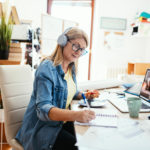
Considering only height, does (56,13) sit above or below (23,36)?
above

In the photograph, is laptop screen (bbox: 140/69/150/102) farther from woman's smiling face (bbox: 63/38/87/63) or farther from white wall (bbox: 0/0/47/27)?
white wall (bbox: 0/0/47/27)

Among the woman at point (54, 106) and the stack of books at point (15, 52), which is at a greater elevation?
the stack of books at point (15, 52)

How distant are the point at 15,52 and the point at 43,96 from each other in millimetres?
1466

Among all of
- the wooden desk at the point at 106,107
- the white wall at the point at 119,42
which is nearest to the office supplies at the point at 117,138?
the wooden desk at the point at 106,107

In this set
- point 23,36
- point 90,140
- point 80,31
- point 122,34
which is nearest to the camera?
point 90,140

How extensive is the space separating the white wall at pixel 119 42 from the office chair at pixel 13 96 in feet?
12.2

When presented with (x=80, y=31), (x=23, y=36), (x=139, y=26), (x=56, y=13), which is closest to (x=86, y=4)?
(x=56, y=13)

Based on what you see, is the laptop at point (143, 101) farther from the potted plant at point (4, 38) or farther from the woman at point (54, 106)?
the potted plant at point (4, 38)

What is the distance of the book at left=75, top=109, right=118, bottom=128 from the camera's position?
83cm

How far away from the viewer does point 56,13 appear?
A: 16.3ft

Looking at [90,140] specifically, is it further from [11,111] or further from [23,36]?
[23,36]

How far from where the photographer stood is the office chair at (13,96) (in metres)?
1.14

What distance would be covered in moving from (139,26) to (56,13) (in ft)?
7.13

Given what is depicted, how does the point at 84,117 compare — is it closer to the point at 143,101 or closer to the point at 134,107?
the point at 134,107
